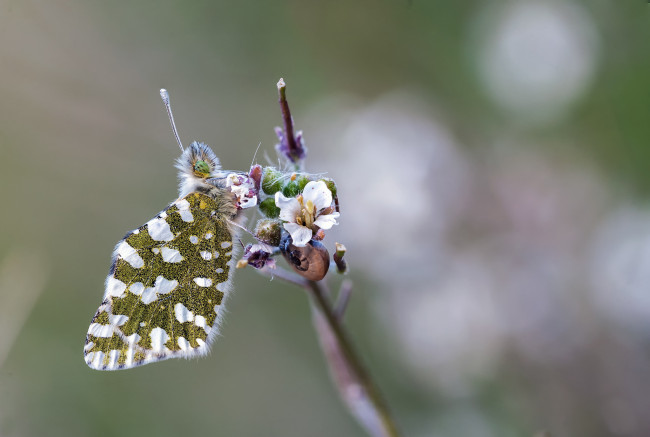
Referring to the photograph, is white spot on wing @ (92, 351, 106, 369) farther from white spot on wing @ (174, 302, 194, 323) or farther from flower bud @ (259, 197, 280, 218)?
flower bud @ (259, 197, 280, 218)

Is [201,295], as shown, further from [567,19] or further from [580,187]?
[567,19]

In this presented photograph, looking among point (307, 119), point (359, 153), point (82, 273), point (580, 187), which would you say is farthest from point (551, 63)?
point (82, 273)

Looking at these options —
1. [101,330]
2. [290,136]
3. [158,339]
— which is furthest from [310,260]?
[101,330]

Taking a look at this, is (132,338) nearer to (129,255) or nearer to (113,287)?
(113,287)

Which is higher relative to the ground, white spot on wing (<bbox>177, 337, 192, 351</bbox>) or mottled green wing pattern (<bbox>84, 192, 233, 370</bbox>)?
mottled green wing pattern (<bbox>84, 192, 233, 370</bbox>)

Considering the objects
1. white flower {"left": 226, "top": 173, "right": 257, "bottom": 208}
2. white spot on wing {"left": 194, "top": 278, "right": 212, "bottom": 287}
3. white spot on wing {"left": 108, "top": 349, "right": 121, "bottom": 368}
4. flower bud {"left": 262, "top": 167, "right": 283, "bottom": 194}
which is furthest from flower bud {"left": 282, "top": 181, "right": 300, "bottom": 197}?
white spot on wing {"left": 108, "top": 349, "right": 121, "bottom": 368}
